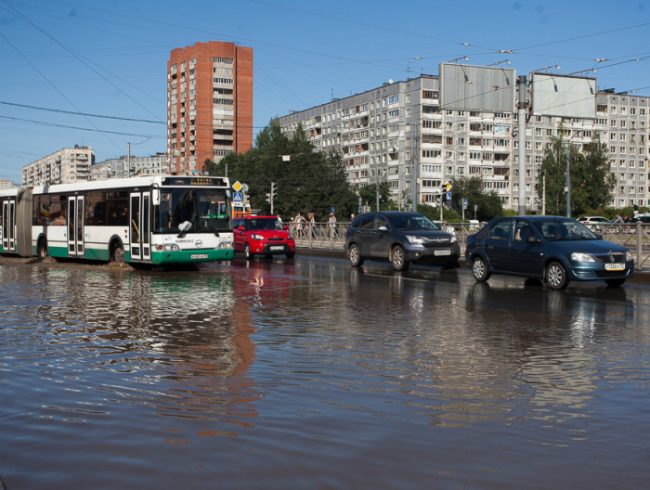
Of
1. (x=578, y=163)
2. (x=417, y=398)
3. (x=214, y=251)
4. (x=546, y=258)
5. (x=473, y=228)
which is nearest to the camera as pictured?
(x=417, y=398)

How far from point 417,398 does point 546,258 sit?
40.8 ft

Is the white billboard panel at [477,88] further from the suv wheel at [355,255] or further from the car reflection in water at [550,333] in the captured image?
the car reflection in water at [550,333]

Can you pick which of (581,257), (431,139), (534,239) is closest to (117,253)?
(534,239)

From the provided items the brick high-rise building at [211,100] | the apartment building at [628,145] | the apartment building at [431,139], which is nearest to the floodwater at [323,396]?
the apartment building at [431,139]

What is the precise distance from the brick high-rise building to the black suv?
11291 cm

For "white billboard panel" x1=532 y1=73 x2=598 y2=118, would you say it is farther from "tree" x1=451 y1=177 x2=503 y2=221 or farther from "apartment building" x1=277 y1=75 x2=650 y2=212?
"apartment building" x1=277 y1=75 x2=650 y2=212

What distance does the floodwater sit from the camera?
4.85 m

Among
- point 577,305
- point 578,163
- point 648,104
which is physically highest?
point 648,104

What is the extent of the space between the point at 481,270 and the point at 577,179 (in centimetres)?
8275

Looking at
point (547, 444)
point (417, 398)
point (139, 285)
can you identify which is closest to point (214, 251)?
point (139, 285)

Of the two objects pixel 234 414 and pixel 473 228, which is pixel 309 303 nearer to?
pixel 234 414

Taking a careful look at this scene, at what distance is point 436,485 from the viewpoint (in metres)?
4.53

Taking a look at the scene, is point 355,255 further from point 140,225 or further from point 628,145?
point 628,145

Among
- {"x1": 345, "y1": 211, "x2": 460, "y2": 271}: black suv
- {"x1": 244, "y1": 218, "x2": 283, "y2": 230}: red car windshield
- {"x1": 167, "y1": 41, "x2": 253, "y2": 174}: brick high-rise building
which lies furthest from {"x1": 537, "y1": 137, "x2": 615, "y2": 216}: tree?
{"x1": 345, "y1": 211, "x2": 460, "y2": 271}: black suv
